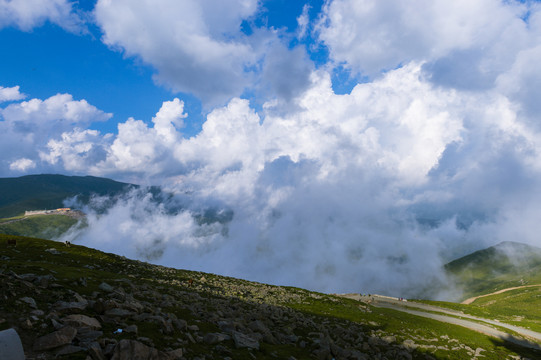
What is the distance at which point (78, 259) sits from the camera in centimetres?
6372

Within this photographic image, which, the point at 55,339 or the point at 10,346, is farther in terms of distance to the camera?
the point at 55,339

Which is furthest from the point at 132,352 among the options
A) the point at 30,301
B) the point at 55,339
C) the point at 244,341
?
the point at 244,341

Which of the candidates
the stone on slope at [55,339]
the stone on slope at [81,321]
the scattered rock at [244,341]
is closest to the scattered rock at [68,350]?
the stone on slope at [55,339]

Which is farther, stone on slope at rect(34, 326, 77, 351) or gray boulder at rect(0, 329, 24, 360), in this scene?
stone on slope at rect(34, 326, 77, 351)

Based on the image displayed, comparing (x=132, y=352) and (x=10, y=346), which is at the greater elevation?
(x=10, y=346)

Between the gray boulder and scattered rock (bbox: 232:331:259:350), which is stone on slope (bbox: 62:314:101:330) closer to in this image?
the gray boulder

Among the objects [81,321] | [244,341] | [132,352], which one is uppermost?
[81,321]

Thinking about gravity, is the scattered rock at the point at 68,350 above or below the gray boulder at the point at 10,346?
below

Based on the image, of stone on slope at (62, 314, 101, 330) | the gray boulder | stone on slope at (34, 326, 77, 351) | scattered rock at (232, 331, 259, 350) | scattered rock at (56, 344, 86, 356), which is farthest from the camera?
scattered rock at (232, 331, 259, 350)

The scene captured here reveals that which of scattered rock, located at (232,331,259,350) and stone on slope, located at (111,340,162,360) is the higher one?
stone on slope, located at (111,340,162,360)

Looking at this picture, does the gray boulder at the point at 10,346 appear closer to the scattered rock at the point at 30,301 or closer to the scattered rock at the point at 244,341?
the scattered rock at the point at 30,301

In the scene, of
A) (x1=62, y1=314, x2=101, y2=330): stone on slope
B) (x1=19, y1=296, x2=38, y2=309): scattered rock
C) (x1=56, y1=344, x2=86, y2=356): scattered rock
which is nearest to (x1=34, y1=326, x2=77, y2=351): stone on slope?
(x1=56, y1=344, x2=86, y2=356): scattered rock

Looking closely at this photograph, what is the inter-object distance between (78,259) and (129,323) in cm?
5477

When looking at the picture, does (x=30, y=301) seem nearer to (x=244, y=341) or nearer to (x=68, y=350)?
(x=68, y=350)
